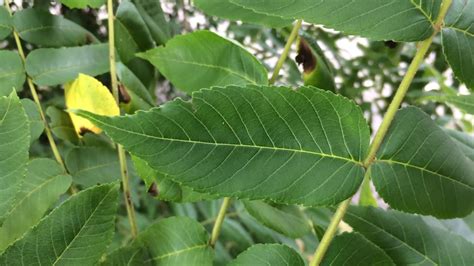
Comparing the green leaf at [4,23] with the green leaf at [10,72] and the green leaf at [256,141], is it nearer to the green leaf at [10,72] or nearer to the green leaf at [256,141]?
the green leaf at [10,72]

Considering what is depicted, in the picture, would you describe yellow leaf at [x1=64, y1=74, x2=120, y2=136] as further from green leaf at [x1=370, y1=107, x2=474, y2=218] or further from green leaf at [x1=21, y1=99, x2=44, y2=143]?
green leaf at [x1=370, y1=107, x2=474, y2=218]

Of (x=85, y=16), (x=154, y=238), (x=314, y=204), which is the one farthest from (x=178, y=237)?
(x=85, y=16)

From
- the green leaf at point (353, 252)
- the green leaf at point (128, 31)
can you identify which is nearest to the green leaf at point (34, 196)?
the green leaf at point (128, 31)

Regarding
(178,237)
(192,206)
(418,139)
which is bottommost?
(192,206)

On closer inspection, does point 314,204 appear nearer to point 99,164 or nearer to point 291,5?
point 291,5

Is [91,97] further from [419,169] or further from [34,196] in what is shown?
[419,169]

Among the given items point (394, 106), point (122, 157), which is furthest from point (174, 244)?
point (394, 106)
